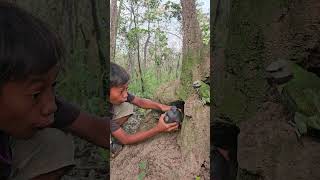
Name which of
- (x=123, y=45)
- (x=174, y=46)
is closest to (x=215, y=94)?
(x=174, y=46)

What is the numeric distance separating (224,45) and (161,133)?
0.85 metres

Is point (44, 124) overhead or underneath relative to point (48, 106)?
underneath

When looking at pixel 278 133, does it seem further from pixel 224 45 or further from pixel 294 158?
pixel 224 45

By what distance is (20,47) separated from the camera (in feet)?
8.30

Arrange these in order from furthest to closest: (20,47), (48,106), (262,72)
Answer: (262,72) < (48,106) < (20,47)

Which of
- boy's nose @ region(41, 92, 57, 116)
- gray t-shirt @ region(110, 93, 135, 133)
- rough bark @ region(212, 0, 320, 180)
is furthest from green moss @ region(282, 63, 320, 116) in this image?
boy's nose @ region(41, 92, 57, 116)

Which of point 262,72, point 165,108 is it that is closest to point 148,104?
point 165,108

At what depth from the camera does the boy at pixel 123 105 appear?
3400 mm

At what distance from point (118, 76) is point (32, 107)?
913 mm

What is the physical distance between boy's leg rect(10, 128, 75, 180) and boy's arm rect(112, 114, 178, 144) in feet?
1.91

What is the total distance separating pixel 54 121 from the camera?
2850mm

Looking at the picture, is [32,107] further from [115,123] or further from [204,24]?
[204,24]

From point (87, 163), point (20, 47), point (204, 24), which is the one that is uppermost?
point (204, 24)

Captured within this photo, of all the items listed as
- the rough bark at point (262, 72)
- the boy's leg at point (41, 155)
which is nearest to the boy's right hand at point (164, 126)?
the rough bark at point (262, 72)
